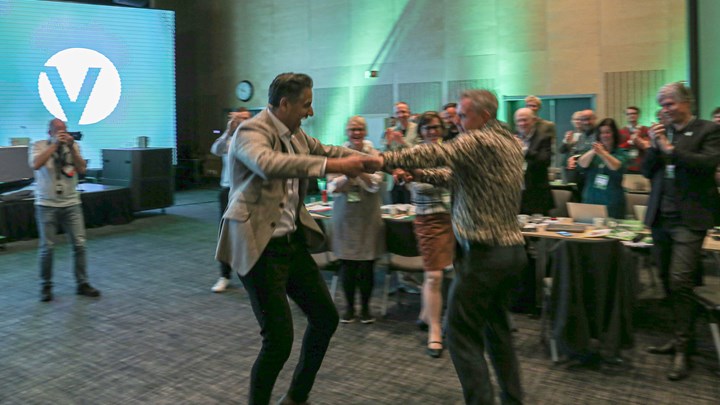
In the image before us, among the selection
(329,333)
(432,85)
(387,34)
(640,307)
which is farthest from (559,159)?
(329,333)

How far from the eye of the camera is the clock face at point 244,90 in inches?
583

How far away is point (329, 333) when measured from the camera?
2.94 m

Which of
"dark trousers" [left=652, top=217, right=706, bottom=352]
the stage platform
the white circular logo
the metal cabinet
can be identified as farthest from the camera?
the white circular logo

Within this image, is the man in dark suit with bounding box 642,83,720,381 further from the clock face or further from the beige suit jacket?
the clock face

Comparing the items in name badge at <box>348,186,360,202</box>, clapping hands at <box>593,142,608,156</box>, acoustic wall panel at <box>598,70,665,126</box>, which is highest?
acoustic wall panel at <box>598,70,665,126</box>

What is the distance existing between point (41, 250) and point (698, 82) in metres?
8.43

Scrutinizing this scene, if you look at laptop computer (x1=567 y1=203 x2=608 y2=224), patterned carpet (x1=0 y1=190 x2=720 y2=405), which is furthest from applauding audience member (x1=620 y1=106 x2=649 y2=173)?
patterned carpet (x1=0 y1=190 x2=720 y2=405)

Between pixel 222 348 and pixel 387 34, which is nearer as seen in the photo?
pixel 222 348

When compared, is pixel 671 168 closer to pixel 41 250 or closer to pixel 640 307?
pixel 640 307

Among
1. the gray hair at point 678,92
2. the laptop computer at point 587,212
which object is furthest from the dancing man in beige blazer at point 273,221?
the laptop computer at point 587,212

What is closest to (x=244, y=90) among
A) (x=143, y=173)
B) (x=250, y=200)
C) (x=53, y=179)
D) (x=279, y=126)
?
(x=143, y=173)

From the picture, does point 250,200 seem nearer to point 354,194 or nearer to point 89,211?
point 354,194

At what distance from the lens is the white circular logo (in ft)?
36.0

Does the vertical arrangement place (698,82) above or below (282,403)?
above
